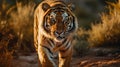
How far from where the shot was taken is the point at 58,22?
7191 mm

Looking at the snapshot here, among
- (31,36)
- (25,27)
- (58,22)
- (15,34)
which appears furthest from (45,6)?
(25,27)

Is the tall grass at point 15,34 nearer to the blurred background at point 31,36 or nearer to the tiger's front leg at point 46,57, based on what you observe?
the blurred background at point 31,36

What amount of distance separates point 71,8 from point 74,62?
190 cm

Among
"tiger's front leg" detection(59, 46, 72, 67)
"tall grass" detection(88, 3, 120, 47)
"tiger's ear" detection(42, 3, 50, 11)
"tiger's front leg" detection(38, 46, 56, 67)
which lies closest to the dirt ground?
"tall grass" detection(88, 3, 120, 47)

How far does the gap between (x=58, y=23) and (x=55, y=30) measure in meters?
0.12

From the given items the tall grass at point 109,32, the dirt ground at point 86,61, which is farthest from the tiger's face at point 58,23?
the tall grass at point 109,32

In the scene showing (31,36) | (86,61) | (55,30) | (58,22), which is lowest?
(86,61)

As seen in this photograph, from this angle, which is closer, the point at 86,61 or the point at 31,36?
the point at 86,61

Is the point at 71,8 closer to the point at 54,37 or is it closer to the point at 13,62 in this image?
the point at 54,37

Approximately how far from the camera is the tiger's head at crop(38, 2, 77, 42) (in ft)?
23.6

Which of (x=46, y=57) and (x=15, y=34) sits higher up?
(x=15, y=34)

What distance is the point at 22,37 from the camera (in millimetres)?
10789

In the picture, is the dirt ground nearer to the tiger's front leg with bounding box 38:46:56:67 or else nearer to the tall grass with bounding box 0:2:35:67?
the tall grass with bounding box 0:2:35:67

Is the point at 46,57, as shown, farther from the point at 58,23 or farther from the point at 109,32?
the point at 109,32
